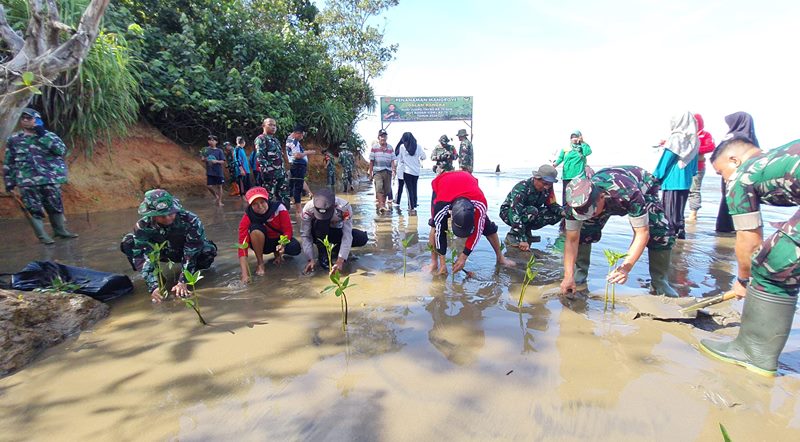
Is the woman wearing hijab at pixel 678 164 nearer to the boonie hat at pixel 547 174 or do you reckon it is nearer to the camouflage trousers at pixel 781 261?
the boonie hat at pixel 547 174

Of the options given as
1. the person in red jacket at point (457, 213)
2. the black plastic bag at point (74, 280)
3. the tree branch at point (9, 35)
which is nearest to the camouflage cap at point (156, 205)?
the black plastic bag at point (74, 280)

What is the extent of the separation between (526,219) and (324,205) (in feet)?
7.77

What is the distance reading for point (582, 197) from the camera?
244cm

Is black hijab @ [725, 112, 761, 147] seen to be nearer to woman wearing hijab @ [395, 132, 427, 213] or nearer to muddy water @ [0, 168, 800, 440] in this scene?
muddy water @ [0, 168, 800, 440]

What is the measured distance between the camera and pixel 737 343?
1976 mm

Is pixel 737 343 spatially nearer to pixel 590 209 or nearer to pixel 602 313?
pixel 602 313

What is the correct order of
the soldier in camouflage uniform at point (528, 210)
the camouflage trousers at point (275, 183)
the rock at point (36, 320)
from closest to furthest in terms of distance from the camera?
the rock at point (36, 320) → the soldier in camouflage uniform at point (528, 210) → the camouflage trousers at point (275, 183)

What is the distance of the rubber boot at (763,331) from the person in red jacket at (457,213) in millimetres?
1828

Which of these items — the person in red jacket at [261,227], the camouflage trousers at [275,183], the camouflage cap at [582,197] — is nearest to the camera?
the camouflage cap at [582,197]

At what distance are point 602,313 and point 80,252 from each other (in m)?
5.21

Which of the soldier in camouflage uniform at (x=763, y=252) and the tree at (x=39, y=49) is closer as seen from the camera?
the soldier in camouflage uniform at (x=763, y=252)

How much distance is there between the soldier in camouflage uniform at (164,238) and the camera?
295 centimetres

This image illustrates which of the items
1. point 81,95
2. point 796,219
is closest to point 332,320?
point 796,219

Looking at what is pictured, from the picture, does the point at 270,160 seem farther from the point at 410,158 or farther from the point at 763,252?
the point at 763,252
